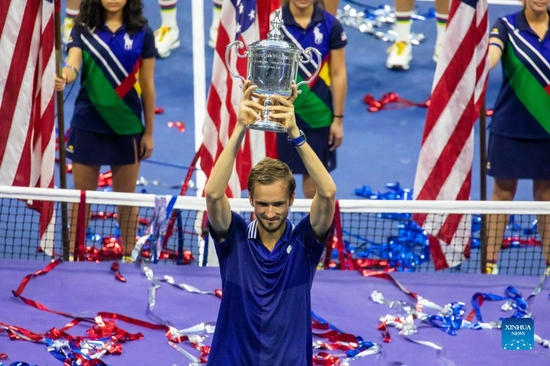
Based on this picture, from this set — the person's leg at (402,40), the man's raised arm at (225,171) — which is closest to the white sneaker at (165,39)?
the person's leg at (402,40)

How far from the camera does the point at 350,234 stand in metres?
8.91

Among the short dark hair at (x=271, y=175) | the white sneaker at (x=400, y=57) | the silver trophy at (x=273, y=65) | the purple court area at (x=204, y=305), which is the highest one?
the white sneaker at (x=400, y=57)

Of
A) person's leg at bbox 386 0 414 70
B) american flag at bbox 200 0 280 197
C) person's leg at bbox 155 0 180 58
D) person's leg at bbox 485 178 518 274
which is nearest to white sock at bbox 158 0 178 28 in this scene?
person's leg at bbox 155 0 180 58

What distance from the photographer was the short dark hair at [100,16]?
8.74 metres

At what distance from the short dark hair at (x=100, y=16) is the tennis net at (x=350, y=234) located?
136 centimetres

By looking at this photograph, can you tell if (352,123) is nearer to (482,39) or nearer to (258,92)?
(482,39)

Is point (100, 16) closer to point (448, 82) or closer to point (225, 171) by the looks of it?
point (448, 82)

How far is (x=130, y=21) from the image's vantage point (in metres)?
8.77

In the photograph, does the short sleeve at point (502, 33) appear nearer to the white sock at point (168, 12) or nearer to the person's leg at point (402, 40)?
the person's leg at point (402, 40)

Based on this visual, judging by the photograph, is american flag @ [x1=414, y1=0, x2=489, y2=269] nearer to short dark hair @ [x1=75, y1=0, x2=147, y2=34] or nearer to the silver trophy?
short dark hair @ [x1=75, y1=0, x2=147, y2=34]

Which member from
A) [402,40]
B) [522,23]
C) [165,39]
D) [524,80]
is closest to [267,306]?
[524,80]

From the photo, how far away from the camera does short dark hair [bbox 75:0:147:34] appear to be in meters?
8.74

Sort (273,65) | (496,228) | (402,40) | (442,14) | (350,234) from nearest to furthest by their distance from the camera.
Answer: (273,65) < (496,228) < (350,234) < (442,14) < (402,40)

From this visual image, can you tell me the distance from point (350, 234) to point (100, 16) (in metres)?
2.52
